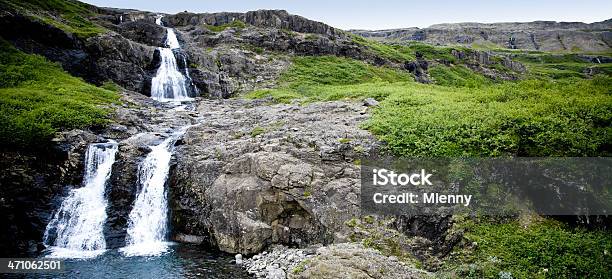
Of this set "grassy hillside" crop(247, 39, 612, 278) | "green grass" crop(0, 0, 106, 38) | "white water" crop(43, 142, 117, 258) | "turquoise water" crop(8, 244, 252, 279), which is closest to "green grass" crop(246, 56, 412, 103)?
"grassy hillside" crop(247, 39, 612, 278)

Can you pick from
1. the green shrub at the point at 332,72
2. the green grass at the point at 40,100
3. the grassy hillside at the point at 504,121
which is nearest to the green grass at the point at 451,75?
the green shrub at the point at 332,72

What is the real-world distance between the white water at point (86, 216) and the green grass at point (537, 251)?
19.0m

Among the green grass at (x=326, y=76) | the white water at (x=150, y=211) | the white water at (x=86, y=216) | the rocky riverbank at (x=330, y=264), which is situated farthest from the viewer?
the green grass at (x=326, y=76)

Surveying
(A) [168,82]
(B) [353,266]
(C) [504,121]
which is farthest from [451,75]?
(B) [353,266]

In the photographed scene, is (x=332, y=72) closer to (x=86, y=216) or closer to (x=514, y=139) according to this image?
(x=514, y=139)

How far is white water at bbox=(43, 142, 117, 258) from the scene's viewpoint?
22.5 metres

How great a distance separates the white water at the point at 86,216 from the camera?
884 inches

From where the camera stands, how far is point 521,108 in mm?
22578

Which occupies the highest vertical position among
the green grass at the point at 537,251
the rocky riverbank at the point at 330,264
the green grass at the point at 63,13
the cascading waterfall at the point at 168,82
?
the green grass at the point at 63,13

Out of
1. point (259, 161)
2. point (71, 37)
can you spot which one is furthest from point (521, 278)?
point (71, 37)

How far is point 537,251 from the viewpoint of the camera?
51.2 feet

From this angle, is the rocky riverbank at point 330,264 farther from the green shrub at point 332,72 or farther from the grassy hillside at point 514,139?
the green shrub at point 332,72

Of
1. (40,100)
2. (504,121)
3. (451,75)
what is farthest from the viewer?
(451,75)

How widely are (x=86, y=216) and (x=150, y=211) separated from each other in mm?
3533
